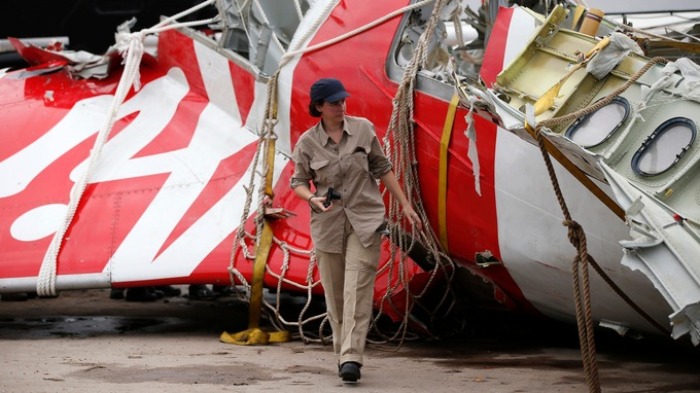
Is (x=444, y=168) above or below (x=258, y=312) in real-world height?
above

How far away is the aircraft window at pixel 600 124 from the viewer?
5211 millimetres

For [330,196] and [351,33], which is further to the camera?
[351,33]

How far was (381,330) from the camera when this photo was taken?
7504mm

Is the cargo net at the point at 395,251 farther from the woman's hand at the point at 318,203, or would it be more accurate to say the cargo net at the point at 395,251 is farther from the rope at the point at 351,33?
the woman's hand at the point at 318,203

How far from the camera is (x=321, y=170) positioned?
602 centimetres

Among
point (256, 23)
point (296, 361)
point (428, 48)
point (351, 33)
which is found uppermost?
point (256, 23)

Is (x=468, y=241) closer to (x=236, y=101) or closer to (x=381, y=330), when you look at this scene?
(x=381, y=330)

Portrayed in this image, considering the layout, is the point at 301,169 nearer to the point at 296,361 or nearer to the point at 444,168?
the point at 444,168

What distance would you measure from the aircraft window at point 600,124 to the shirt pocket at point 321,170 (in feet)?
4.11

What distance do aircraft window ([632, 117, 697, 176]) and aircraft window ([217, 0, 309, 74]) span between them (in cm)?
356

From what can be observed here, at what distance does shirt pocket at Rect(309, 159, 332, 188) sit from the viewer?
6004 mm

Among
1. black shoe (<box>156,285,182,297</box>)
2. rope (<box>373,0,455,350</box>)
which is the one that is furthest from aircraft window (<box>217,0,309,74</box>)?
black shoe (<box>156,285,182,297</box>)

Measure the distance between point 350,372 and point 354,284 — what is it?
43cm

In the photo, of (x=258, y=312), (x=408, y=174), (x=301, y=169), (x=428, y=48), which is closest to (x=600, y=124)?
(x=301, y=169)
